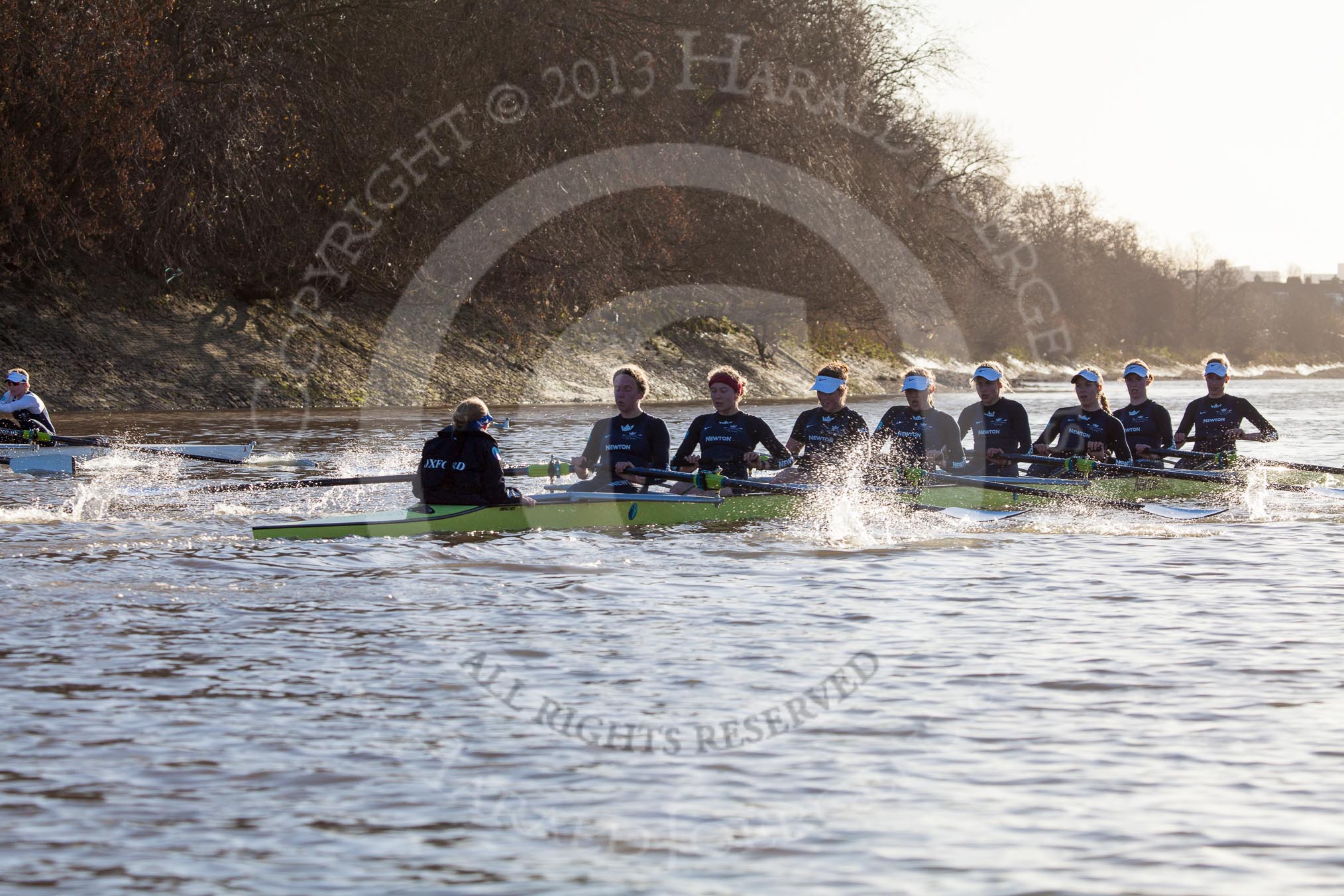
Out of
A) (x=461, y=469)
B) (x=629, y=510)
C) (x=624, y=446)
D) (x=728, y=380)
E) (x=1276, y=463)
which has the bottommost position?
(x=629, y=510)

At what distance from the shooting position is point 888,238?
46.6 meters

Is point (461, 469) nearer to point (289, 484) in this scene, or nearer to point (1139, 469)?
point (289, 484)

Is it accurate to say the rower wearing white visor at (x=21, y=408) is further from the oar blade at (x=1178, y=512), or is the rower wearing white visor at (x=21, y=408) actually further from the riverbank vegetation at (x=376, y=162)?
the oar blade at (x=1178, y=512)

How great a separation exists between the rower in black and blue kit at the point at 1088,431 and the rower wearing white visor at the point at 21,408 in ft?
39.9

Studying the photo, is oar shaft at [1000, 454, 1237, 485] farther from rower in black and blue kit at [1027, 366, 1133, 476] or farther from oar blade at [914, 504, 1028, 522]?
oar blade at [914, 504, 1028, 522]

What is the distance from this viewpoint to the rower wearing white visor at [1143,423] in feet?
55.8

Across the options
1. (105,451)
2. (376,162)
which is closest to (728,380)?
(105,451)

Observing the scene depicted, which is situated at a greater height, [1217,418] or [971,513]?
[1217,418]

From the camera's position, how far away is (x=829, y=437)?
1373cm

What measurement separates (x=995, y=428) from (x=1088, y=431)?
1.22m

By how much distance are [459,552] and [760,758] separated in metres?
5.87

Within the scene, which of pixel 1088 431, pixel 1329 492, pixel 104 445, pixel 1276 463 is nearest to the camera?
pixel 1088 431

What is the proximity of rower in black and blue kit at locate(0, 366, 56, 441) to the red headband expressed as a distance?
Answer: 9367mm

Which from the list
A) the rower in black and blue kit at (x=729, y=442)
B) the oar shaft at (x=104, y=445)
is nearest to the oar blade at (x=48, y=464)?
the oar shaft at (x=104, y=445)
